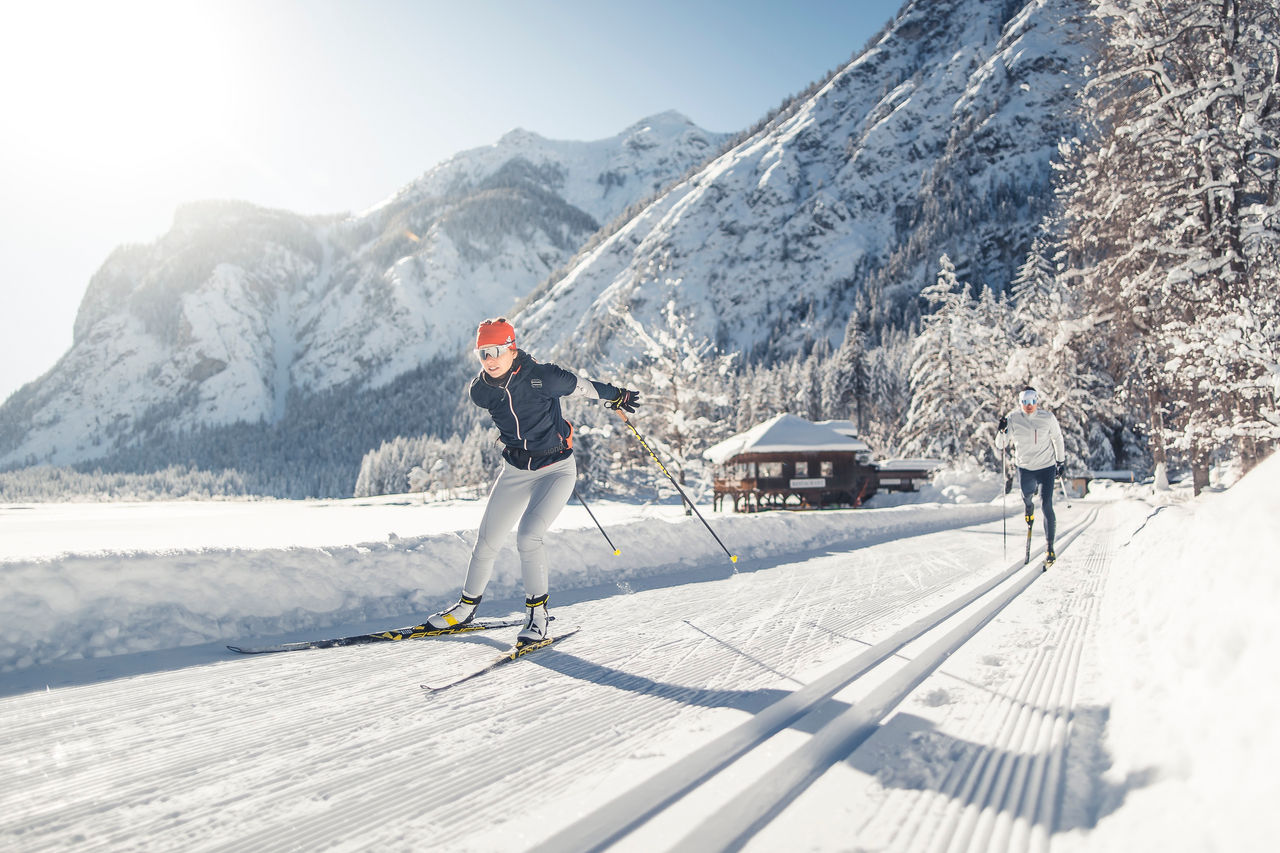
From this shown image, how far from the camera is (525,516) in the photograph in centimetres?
427

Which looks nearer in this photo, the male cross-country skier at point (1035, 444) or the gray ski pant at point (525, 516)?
the gray ski pant at point (525, 516)

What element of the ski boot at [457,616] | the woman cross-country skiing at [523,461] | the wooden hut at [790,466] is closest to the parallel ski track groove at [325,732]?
the ski boot at [457,616]

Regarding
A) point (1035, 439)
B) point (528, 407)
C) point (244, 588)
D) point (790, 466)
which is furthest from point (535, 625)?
point (790, 466)

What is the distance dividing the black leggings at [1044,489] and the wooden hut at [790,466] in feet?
61.1

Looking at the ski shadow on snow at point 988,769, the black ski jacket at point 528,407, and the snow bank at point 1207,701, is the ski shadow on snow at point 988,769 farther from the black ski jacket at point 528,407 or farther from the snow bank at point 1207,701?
the black ski jacket at point 528,407

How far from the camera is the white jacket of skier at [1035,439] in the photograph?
794 cm

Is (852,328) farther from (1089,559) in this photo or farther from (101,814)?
(101,814)

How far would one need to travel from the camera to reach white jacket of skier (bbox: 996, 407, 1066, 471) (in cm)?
794

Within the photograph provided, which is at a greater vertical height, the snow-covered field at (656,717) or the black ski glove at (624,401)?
the black ski glove at (624,401)

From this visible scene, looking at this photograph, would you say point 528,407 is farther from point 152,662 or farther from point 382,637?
point 152,662

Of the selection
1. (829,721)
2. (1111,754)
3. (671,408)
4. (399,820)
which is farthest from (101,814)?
(671,408)

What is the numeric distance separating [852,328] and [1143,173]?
2108 inches

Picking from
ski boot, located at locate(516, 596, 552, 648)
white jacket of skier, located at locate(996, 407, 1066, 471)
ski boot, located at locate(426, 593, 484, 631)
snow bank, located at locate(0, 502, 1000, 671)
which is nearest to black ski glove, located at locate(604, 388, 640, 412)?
ski boot, located at locate(516, 596, 552, 648)

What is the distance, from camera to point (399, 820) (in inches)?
74.6
